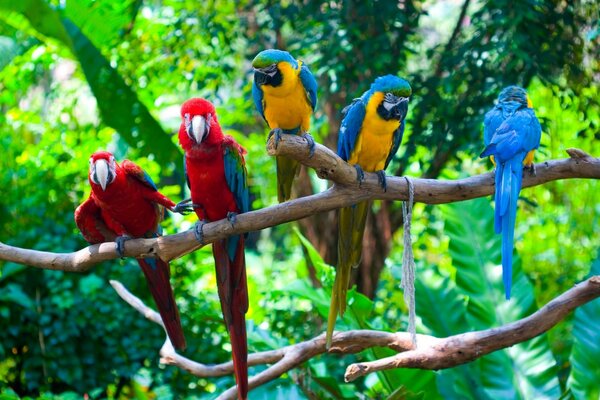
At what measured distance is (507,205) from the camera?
197cm

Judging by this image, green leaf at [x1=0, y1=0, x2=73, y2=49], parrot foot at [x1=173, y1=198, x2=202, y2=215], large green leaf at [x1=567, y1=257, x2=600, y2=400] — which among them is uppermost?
green leaf at [x1=0, y1=0, x2=73, y2=49]

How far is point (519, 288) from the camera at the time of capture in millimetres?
2896

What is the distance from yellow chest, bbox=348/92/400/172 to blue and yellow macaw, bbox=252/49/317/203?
177mm

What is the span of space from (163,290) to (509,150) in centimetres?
111

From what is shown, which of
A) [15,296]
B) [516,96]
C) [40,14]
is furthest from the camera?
[15,296]

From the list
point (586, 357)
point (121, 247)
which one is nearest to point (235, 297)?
point (121, 247)

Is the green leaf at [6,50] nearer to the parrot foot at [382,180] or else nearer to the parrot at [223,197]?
the parrot at [223,197]

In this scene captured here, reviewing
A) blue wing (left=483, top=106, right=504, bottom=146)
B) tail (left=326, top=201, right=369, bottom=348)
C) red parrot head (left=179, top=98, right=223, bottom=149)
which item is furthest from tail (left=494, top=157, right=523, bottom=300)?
red parrot head (left=179, top=98, right=223, bottom=149)

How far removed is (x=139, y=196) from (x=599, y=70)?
2.18 meters

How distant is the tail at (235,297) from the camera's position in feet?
6.96

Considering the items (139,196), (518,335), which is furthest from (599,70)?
(139,196)

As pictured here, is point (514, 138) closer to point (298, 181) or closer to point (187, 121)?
point (187, 121)

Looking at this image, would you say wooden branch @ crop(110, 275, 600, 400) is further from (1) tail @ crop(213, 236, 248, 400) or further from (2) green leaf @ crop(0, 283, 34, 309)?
(2) green leaf @ crop(0, 283, 34, 309)

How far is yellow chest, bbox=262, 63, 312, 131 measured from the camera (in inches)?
81.4
